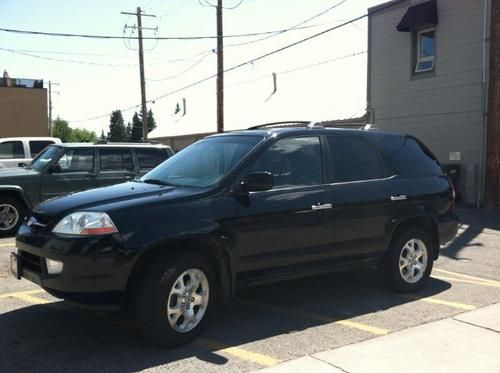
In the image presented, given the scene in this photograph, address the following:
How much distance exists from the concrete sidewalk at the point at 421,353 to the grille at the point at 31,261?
1.97 meters

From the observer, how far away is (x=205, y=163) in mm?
5547

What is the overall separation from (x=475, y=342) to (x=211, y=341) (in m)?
2.25

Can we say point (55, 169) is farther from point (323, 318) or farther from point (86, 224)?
point (323, 318)

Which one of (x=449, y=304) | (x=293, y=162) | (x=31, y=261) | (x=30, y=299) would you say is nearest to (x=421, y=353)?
(x=449, y=304)

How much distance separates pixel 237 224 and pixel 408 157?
8.70 feet

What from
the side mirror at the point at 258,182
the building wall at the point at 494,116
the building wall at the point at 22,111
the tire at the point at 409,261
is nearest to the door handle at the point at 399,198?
the tire at the point at 409,261

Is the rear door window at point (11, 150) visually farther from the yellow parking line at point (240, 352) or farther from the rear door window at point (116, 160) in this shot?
the yellow parking line at point (240, 352)

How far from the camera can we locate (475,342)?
4.84 m

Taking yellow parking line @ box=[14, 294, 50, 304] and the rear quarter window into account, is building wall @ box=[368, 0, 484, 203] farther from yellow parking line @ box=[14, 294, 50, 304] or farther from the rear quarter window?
yellow parking line @ box=[14, 294, 50, 304]

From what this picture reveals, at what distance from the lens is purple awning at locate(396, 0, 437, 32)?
53.5 feet

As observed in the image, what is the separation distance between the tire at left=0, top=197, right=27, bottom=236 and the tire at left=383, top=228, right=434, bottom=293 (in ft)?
22.6

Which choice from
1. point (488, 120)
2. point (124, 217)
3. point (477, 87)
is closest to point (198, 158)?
point (124, 217)

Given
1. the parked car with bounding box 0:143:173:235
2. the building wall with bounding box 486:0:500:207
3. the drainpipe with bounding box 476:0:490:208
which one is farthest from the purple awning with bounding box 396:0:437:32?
the parked car with bounding box 0:143:173:235

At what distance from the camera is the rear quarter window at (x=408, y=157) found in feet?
21.0
